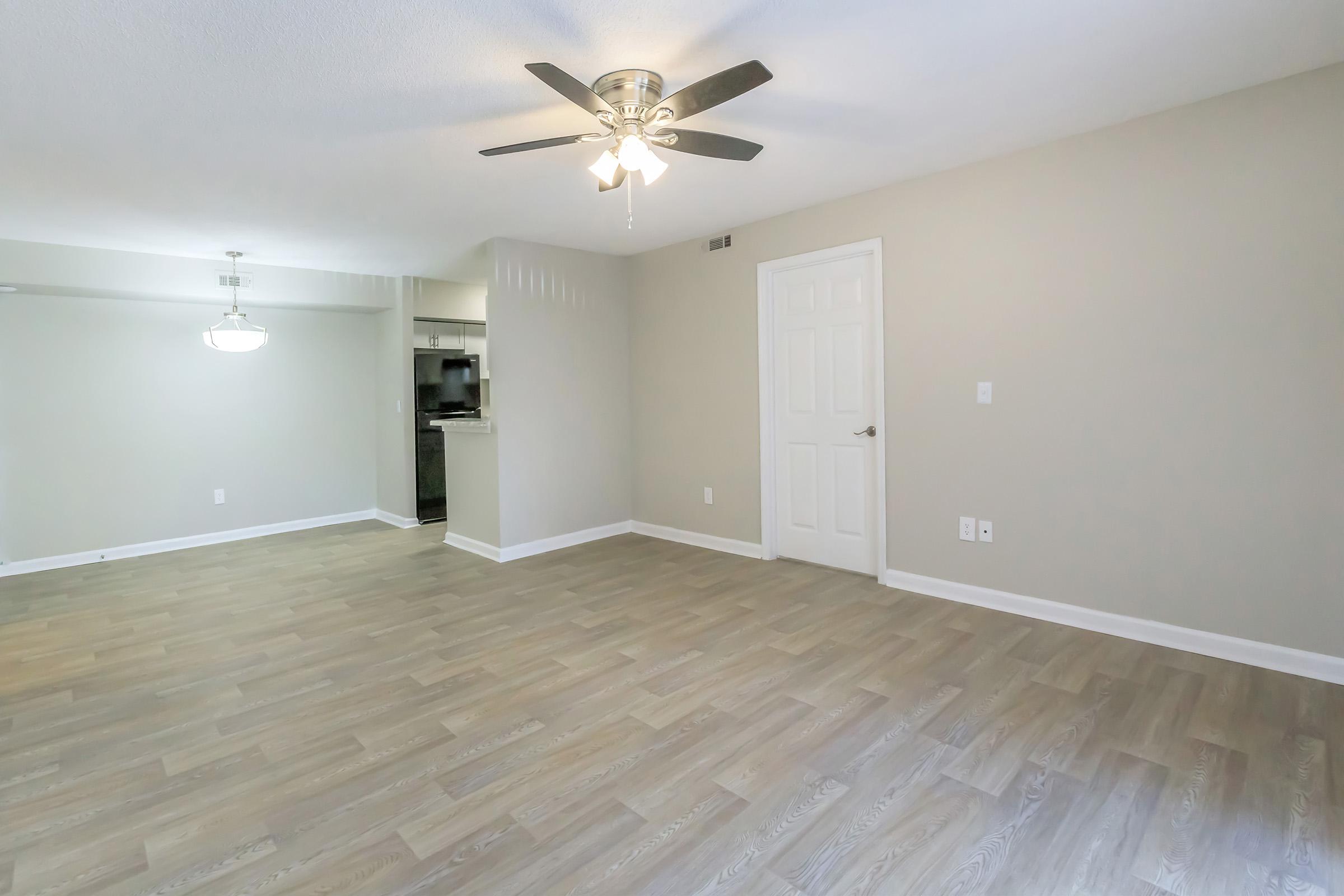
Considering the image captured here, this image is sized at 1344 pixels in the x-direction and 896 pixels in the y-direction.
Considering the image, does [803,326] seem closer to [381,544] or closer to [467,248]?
[467,248]

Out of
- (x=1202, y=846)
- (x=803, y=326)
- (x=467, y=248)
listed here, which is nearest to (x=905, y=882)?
(x=1202, y=846)

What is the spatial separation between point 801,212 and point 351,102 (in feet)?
8.81

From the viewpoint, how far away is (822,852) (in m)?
1.67

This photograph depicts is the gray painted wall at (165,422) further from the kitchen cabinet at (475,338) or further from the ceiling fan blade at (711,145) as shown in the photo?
the ceiling fan blade at (711,145)

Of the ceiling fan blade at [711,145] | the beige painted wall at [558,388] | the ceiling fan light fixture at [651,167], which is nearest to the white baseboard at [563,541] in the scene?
the beige painted wall at [558,388]

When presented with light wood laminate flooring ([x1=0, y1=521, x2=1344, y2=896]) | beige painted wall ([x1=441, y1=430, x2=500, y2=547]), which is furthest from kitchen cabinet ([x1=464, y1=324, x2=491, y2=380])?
light wood laminate flooring ([x1=0, y1=521, x2=1344, y2=896])

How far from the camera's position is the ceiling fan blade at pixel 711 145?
93.7 inches

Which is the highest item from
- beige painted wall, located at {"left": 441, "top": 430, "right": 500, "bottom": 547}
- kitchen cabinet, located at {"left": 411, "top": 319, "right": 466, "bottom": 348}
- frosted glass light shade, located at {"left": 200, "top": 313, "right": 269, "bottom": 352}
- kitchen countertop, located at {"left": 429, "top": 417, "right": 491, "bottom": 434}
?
kitchen cabinet, located at {"left": 411, "top": 319, "right": 466, "bottom": 348}

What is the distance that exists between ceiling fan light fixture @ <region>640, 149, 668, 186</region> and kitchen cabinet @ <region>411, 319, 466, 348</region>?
14.0ft

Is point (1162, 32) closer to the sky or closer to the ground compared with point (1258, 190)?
closer to the sky

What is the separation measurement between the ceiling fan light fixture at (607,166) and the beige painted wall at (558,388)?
2.25 m

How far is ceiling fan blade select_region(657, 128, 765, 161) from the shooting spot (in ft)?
7.80

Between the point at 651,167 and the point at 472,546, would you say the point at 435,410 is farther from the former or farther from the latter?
the point at 651,167

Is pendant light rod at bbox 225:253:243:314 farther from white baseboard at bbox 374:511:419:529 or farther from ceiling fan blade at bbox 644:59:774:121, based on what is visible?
ceiling fan blade at bbox 644:59:774:121
